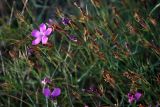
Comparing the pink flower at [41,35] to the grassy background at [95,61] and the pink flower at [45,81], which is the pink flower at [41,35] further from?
the pink flower at [45,81]

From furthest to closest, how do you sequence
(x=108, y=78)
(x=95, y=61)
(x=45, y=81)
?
(x=95, y=61), (x=45, y=81), (x=108, y=78)

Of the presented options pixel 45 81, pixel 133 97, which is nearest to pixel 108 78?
pixel 133 97

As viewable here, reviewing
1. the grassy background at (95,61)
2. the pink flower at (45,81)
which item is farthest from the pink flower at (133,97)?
the pink flower at (45,81)

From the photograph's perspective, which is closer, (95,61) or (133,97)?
(133,97)

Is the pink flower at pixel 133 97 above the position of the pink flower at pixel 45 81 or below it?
below

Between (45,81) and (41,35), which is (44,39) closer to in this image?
(41,35)

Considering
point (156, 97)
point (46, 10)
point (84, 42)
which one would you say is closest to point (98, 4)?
point (84, 42)

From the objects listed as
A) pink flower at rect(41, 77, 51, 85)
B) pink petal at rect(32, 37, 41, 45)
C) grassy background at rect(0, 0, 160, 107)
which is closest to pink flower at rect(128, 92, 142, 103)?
grassy background at rect(0, 0, 160, 107)

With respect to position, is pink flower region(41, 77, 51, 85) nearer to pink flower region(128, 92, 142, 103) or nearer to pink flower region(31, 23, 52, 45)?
pink flower region(31, 23, 52, 45)

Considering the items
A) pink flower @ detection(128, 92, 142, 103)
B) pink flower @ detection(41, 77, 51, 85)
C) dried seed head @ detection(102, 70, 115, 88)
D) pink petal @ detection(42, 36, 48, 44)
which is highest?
pink petal @ detection(42, 36, 48, 44)
